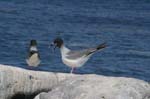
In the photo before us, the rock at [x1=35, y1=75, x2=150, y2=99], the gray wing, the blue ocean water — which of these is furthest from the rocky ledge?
the blue ocean water

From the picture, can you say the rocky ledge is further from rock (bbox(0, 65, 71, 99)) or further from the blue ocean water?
the blue ocean water

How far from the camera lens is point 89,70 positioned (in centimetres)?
2453

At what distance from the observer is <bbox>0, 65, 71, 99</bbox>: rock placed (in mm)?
12460

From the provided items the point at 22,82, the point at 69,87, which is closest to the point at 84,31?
the point at 22,82

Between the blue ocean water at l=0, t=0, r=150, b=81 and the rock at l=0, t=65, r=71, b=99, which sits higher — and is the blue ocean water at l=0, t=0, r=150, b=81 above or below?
below

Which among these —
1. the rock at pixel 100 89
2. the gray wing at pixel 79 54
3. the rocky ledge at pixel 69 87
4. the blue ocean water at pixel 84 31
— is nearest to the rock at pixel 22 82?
the rocky ledge at pixel 69 87

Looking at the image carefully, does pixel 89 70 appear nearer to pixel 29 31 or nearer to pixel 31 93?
pixel 29 31

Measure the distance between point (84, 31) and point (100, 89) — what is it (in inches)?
887

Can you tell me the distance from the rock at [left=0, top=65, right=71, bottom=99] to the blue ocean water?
10.6 m

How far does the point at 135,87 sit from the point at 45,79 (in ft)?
7.43

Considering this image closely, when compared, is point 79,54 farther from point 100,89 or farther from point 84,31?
point 84,31

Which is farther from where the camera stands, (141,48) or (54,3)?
(54,3)

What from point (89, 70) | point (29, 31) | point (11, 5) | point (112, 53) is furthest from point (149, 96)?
point (11, 5)

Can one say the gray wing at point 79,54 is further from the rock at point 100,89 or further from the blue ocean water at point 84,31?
the blue ocean water at point 84,31
